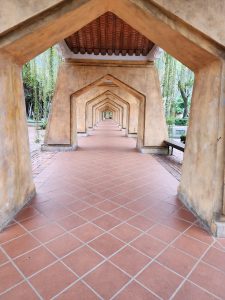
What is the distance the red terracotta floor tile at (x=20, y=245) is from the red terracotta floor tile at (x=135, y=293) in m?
1.26

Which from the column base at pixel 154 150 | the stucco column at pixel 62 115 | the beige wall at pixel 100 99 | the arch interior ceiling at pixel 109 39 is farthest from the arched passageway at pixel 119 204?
the beige wall at pixel 100 99

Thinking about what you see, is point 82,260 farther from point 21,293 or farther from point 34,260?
point 21,293

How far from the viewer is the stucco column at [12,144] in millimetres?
3082

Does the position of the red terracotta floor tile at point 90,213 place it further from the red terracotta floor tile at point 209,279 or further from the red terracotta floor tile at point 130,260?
the red terracotta floor tile at point 209,279

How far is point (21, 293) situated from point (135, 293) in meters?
1.04

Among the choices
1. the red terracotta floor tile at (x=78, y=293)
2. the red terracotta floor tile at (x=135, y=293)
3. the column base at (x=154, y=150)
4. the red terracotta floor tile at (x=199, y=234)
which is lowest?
the red terracotta floor tile at (x=135, y=293)

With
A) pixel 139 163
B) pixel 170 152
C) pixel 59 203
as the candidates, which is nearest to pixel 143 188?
pixel 59 203

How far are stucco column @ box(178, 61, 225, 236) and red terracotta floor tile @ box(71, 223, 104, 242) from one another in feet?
5.22

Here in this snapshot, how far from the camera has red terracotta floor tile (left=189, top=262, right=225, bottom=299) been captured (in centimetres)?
215

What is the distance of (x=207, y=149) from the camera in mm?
3307

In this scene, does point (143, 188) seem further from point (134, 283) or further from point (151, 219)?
point (134, 283)

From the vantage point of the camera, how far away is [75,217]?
3.54 m

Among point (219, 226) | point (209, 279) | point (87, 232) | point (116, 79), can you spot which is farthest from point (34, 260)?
point (116, 79)

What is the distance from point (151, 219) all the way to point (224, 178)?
125cm
